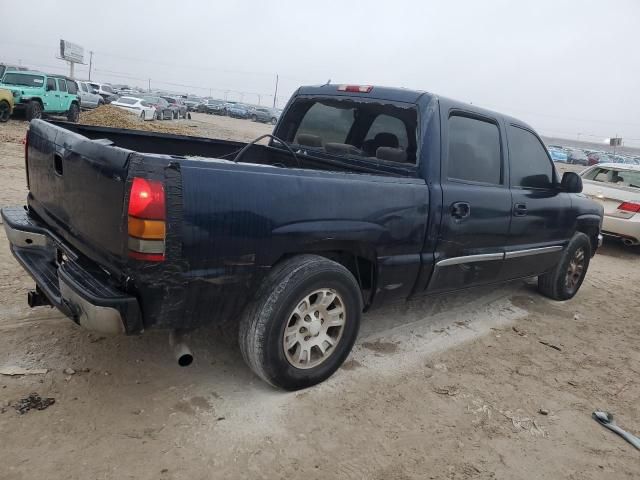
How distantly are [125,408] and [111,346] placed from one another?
0.72 m

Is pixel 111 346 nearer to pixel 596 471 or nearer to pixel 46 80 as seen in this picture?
pixel 596 471

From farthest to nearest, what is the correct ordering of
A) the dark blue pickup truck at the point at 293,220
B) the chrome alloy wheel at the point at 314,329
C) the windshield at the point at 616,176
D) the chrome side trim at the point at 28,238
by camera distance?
the windshield at the point at 616,176, the chrome side trim at the point at 28,238, the chrome alloy wheel at the point at 314,329, the dark blue pickup truck at the point at 293,220

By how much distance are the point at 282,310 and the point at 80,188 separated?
1258 millimetres

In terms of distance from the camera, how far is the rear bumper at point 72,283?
239 centimetres

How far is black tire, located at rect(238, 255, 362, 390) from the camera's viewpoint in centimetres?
281

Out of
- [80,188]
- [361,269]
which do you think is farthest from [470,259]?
[80,188]


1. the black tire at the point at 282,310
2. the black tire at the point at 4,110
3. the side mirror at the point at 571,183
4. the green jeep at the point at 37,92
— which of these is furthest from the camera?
the green jeep at the point at 37,92

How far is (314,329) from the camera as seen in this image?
10.1 ft

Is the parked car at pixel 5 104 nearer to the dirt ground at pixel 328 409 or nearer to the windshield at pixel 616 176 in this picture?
the dirt ground at pixel 328 409

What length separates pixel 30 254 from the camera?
3174 mm

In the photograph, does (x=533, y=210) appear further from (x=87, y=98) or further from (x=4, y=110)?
(x=87, y=98)

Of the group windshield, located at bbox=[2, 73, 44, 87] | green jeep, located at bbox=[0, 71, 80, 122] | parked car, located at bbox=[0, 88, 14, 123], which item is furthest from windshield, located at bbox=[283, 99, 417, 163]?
windshield, located at bbox=[2, 73, 44, 87]

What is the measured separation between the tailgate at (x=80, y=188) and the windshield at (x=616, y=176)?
921cm

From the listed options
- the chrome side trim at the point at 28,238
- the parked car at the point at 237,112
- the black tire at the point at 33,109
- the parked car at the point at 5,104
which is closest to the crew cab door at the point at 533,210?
the chrome side trim at the point at 28,238
